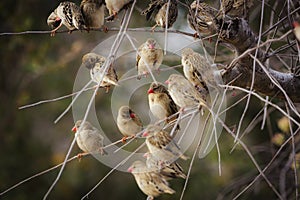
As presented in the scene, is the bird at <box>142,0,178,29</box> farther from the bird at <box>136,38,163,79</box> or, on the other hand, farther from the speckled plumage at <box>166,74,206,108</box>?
the speckled plumage at <box>166,74,206,108</box>

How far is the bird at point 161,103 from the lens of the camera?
8.81ft

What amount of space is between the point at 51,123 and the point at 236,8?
15.9ft

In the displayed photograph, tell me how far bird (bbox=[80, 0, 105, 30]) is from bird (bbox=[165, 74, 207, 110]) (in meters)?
0.41

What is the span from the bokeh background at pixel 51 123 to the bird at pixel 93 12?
3347 mm

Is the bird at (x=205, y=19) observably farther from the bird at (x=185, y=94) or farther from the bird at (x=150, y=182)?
the bird at (x=150, y=182)

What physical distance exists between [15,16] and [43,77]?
908mm

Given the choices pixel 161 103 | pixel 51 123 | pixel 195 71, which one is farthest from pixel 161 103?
pixel 51 123

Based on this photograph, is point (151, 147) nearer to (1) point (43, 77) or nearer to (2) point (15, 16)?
(2) point (15, 16)

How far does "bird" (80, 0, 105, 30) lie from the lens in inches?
95.7

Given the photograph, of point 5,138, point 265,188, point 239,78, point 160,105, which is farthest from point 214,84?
point 5,138

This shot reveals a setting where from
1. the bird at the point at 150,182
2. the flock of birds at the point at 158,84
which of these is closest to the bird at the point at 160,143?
the flock of birds at the point at 158,84

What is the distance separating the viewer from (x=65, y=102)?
6566 mm

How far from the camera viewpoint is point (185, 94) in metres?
2.49

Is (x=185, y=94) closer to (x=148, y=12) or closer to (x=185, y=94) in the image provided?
Answer: (x=185, y=94)
